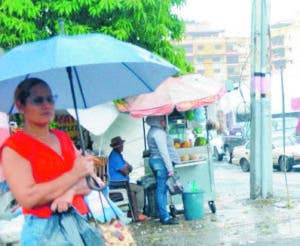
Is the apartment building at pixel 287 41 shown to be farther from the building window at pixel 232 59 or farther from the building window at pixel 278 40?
the building window at pixel 232 59

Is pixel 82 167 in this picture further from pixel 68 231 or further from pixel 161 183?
pixel 161 183

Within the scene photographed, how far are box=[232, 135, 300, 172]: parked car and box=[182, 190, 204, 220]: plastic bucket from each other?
1129 cm

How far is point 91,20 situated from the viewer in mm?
10594

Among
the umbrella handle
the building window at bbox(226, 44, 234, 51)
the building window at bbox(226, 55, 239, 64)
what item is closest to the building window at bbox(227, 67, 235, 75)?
the building window at bbox(226, 55, 239, 64)

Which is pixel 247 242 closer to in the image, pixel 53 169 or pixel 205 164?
pixel 205 164

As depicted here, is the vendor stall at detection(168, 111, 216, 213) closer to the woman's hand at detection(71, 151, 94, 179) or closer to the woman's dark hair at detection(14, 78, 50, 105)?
the woman's dark hair at detection(14, 78, 50, 105)

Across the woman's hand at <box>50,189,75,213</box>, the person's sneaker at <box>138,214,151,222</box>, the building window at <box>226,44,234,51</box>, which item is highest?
the building window at <box>226,44,234,51</box>

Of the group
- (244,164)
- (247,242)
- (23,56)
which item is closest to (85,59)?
(23,56)

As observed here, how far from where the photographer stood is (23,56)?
342 cm

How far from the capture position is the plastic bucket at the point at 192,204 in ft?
31.9

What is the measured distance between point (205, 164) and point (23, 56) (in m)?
7.20

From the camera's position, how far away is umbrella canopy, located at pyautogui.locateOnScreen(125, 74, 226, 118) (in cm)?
943

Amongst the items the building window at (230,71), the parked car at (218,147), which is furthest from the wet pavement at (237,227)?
the building window at (230,71)

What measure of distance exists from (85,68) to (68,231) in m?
1.40
